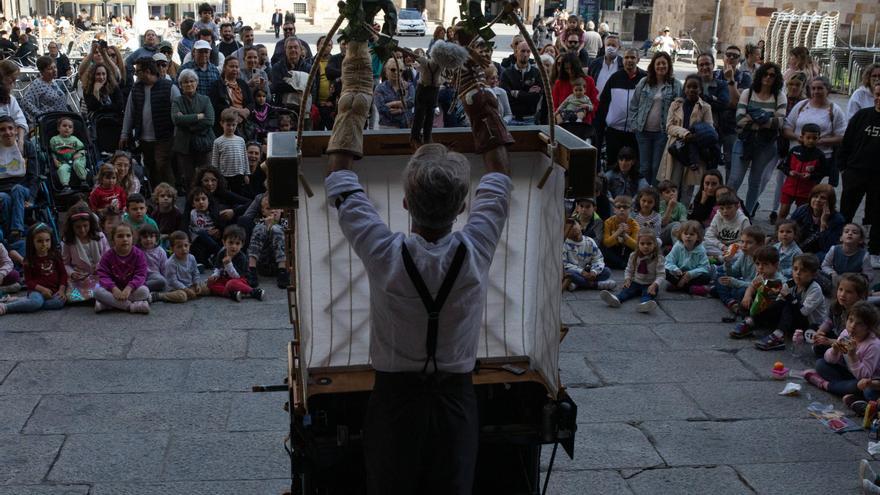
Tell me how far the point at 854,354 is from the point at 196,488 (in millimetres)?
3655

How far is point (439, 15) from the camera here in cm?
4653

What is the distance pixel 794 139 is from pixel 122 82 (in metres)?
6.67

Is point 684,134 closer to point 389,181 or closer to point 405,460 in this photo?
point 389,181

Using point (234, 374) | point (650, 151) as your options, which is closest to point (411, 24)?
point (650, 151)

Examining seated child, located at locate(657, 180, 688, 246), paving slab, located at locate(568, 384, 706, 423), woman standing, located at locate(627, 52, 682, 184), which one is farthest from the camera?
woman standing, located at locate(627, 52, 682, 184)

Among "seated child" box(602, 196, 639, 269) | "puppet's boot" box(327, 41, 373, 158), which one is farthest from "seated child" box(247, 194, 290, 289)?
"puppet's boot" box(327, 41, 373, 158)

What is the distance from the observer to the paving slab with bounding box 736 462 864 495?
14.9ft

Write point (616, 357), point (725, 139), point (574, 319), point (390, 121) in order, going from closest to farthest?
point (616, 357), point (574, 319), point (390, 121), point (725, 139)

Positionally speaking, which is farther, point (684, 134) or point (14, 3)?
point (14, 3)

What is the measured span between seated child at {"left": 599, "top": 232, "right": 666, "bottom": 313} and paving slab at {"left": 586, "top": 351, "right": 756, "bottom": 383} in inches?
41.2

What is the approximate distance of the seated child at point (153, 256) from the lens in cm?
700

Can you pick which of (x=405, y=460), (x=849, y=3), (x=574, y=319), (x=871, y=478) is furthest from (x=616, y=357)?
(x=849, y=3)

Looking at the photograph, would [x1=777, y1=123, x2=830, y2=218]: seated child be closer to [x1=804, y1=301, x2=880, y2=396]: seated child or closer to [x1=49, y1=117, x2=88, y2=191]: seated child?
[x1=804, y1=301, x2=880, y2=396]: seated child

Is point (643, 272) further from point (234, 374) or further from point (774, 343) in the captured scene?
point (234, 374)
